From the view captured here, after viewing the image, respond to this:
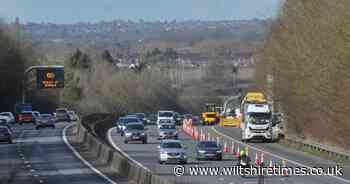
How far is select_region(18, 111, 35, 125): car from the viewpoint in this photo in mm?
105300

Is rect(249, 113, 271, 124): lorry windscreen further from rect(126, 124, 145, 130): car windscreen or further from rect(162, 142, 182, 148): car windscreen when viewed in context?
rect(162, 142, 182, 148): car windscreen

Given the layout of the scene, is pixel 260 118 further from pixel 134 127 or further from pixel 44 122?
pixel 44 122

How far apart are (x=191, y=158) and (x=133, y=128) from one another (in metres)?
17.6

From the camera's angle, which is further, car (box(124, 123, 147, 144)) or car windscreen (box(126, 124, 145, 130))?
car (box(124, 123, 147, 144))

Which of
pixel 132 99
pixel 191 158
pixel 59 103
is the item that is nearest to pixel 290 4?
pixel 191 158

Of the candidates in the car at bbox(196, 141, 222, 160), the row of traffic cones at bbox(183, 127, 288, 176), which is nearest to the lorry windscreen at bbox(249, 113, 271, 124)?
the row of traffic cones at bbox(183, 127, 288, 176)

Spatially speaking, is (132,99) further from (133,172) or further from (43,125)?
(133,172)

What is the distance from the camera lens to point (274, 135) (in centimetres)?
7350

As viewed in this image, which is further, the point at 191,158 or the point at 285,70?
the point at 285,70

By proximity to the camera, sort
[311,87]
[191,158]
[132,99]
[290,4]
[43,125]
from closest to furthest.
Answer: [191,158] → [311,87] → [290,4] → [43,125] → [132,99]

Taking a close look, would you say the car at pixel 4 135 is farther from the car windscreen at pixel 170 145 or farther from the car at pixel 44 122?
the car at pixel 44 122

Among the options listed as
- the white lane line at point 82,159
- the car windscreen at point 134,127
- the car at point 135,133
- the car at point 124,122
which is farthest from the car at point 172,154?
the car at point 124,122

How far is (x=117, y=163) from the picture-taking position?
46.2 meters

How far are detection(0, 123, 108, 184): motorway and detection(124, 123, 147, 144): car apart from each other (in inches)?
179
